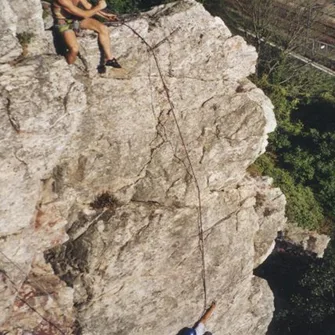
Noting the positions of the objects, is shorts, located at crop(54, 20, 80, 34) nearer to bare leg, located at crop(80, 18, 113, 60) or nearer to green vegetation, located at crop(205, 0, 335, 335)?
bare leg, located at crop(80, 18, 113, 60)

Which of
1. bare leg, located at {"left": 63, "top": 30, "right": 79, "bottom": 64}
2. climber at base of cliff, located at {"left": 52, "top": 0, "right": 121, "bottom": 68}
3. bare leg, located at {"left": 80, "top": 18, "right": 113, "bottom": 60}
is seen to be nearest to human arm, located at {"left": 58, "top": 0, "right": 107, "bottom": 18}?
climber at base of cliff, located at {"left": 52, "top": 0, "right": 121, "bottom": 68}

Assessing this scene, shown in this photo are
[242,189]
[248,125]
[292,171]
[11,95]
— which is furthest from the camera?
[292,171]

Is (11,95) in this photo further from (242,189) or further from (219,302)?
(219,302)

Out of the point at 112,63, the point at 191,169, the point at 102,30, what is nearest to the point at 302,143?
the point at 191,169

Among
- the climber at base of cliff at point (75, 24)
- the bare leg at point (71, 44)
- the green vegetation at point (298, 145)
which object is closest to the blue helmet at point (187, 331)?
the green vegetation at point (298, 145)


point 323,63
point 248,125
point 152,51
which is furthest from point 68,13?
point 323,63

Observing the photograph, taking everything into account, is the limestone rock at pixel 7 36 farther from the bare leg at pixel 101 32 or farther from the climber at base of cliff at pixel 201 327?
the climber at base of cliff at pixel 201 327

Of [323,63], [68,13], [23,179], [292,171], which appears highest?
[68,13]
